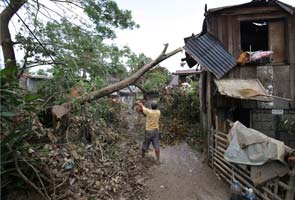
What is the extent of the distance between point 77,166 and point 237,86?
16.3 feet

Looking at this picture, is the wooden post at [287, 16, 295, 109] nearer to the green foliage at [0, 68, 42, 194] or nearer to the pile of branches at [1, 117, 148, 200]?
the pile of branches at [1, 117, 148, 200]

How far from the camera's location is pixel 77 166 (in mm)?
5695

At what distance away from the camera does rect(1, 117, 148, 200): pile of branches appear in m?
4.23

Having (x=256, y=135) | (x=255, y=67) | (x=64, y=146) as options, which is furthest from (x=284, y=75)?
(x=64, y=146)

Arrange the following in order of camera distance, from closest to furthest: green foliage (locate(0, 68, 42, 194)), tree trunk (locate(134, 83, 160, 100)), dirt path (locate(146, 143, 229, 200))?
green foliage (locate(0, 68, 42, 194)) → dirt path (locate(146, 143, 229, 200)) → tree trunk (locate(134, 83, 160, 100))

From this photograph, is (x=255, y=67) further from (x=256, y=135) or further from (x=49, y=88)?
(x=49, y=88)

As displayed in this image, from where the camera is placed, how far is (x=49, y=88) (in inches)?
289

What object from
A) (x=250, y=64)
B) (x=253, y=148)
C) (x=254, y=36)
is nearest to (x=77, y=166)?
(x=253, y=148)

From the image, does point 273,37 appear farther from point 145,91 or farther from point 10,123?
point 10,123

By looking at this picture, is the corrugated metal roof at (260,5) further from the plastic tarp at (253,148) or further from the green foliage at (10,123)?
the green foliage at (10,123)

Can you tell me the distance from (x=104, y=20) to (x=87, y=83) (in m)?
2.35

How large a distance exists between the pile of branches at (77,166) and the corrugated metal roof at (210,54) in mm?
3588

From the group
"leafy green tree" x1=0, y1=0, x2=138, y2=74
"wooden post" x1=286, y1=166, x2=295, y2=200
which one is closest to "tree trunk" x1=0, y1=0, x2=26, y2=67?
"leafy green tree" x1=0, y1=0, x2=138, y2=74

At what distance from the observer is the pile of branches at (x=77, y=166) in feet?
13.9
